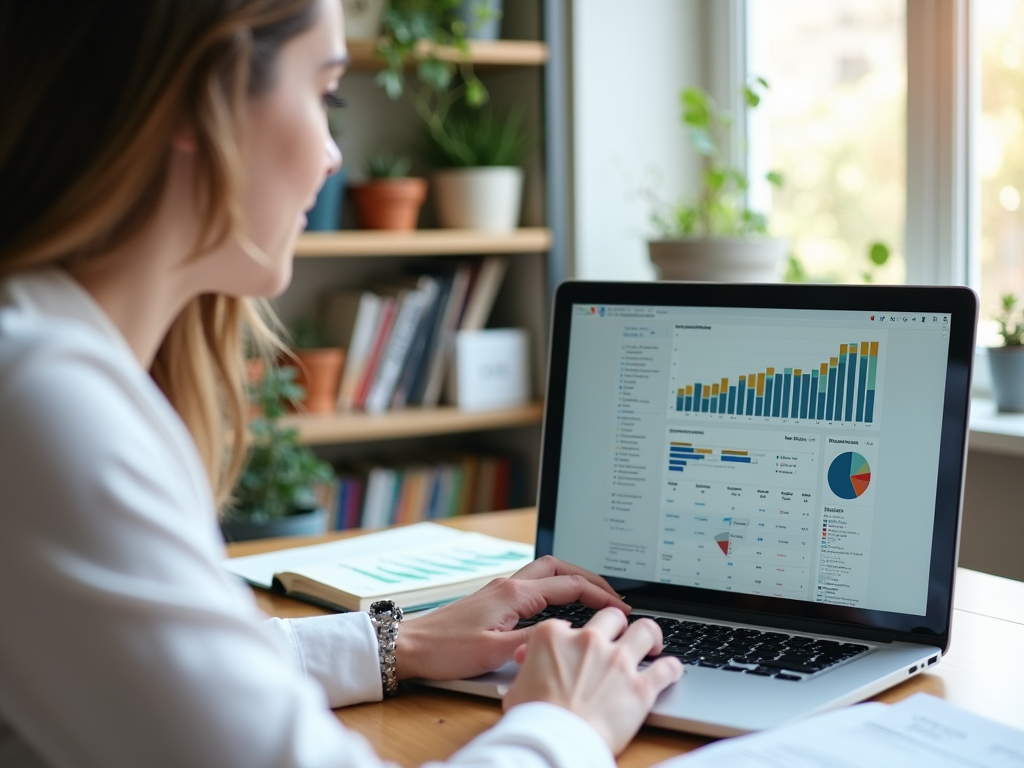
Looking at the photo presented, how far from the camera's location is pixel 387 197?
2.35 metres

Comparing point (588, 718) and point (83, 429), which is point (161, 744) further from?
point (588, 718)

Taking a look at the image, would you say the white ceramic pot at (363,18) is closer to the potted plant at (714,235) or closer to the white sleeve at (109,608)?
the potted plant at (714,235)

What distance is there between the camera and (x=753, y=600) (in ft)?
3.26

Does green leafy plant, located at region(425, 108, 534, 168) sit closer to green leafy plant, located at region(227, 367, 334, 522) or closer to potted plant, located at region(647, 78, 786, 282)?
potted plant, located at region(647, 78, 786, 282)

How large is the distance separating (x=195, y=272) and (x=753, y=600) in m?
0.55

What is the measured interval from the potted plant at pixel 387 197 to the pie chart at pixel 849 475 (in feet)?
5.04

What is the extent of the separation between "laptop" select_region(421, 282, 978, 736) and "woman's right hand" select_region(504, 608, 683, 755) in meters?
0.03

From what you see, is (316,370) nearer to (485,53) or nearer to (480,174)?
(480,174)

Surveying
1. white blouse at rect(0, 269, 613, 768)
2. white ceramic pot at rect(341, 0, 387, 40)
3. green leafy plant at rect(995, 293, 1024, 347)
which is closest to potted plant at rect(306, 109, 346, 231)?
white ceramic pot at rect(341, 0, 387, 40)

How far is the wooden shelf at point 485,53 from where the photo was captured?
2264 millimetres

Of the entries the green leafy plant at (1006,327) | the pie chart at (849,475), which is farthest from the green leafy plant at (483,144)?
the pie chart at (849,475)

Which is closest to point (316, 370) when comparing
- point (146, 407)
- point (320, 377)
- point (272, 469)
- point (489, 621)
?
point (320, 377)

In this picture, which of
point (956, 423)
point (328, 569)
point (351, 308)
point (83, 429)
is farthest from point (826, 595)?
point (351, 308)

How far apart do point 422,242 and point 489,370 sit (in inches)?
13.1
